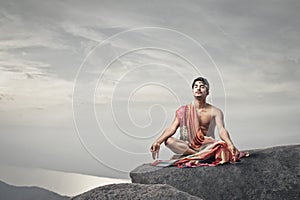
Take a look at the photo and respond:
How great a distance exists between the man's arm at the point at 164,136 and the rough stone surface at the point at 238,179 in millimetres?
381

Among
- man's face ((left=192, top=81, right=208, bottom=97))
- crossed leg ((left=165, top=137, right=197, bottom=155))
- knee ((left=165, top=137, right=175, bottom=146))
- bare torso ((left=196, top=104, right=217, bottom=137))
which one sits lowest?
crossed leg ((left=165, top=137, right=197, bottom=155))

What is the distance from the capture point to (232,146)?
5105 mm

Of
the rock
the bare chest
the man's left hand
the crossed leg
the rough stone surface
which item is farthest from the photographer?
the bare chest

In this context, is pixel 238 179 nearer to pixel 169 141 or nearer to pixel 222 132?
pixel 222 132

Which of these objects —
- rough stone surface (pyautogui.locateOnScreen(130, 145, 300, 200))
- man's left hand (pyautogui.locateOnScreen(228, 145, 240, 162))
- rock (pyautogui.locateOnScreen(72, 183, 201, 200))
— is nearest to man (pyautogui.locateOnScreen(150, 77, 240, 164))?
man's left hand (pyautogui.locateOnScreen(228, 145, 240, 162))

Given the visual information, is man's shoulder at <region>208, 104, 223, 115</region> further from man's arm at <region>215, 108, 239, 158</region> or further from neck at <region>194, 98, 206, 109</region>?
neck at <region>194, 98, 206, 109</region>

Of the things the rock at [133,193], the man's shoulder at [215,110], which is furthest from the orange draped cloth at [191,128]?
the rock at [133,193]

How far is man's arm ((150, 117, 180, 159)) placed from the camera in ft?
17.9

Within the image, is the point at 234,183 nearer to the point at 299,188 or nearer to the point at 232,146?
the point at 232,146

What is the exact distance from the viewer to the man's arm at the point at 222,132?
5.09m

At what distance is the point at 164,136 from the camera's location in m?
5.52

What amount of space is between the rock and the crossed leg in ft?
8.36

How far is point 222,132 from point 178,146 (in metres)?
0.70

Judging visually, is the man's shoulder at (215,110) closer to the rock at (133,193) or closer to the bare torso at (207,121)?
the bare torso at (207,121)
